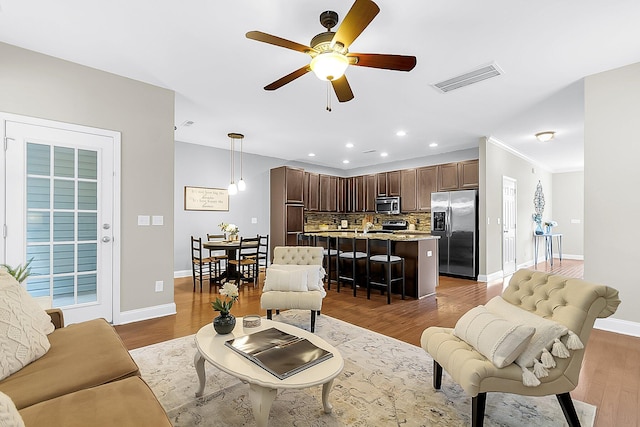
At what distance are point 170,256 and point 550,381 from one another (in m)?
3.87

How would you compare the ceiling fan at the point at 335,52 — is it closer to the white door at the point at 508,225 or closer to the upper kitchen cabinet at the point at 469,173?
the upper kitchen cabinet at the point at 469,173

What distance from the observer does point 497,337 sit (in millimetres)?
1696

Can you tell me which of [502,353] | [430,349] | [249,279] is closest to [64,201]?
[249,279]

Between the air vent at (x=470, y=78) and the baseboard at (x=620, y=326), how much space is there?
292 cm

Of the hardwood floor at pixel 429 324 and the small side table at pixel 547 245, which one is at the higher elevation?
the small side table at pixel 547 245

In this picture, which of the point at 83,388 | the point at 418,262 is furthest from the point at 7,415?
the point at 418,262

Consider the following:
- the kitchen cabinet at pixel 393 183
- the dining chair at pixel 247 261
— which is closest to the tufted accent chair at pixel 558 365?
the dining chair at pixel 247 261

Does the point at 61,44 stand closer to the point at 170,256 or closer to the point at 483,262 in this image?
the point at 170,256

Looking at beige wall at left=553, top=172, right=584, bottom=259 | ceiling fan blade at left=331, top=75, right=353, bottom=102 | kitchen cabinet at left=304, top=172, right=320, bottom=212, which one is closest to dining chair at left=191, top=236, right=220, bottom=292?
kitchen cabinet at left=304, top=172, right=320, bottom=212

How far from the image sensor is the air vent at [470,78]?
3242mm

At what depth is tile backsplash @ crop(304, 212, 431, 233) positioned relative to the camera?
775 centimetres

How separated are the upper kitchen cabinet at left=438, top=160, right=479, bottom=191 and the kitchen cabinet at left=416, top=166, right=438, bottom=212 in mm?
126

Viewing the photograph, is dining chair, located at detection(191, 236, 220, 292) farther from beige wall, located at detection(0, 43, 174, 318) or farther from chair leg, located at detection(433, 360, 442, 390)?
chair leg, located at detection(433, 360, 442, 390)

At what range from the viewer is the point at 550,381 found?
5.41 ft
